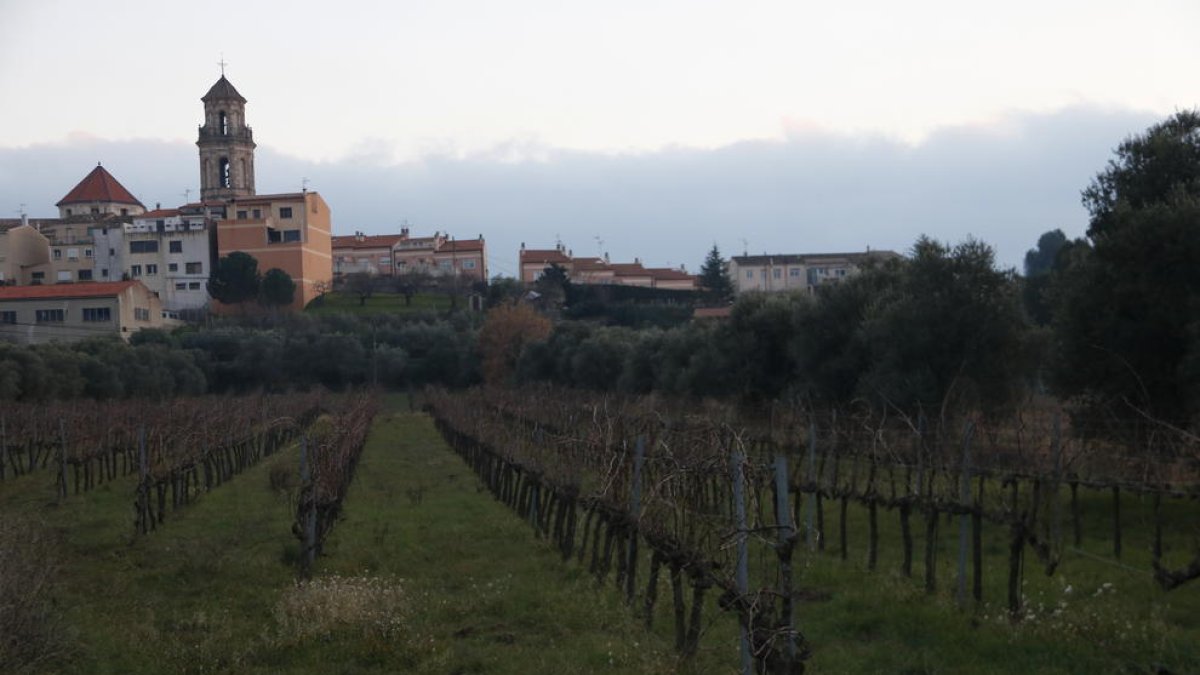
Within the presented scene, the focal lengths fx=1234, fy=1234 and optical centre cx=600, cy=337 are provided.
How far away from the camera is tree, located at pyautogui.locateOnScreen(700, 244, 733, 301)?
111m

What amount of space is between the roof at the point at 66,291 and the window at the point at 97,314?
863 millimetres

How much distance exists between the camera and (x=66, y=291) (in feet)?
275

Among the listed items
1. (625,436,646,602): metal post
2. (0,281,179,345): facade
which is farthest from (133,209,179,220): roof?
(625,436,646,602): metal post

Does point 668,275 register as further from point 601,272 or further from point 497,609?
point 497,609

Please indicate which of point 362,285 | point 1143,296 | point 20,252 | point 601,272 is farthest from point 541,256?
point 1143,296

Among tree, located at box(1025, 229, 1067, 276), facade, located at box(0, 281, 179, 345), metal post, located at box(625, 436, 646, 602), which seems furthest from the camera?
tree, located at box(1025, 229, 1067, 276)

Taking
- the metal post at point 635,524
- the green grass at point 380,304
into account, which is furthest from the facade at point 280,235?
the metal post at point 635,524

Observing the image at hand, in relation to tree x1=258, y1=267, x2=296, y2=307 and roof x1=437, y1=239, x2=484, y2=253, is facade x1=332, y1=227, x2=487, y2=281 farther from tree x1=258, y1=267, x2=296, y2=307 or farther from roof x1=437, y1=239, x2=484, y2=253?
tree x1=258, y1=267, x2=296, y2=307

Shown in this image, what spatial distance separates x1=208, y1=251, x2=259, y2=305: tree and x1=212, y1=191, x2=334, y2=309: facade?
2551 millimetres

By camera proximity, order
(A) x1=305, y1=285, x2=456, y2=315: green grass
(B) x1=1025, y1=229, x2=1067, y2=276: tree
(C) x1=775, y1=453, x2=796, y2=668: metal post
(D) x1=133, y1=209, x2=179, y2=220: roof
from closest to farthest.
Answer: (C) x1=775, y1=453, x2=796, y2=668: metal post, (A) x1=305, y1=285, x2=456, y2=315: green grass, (D) x1=133, y1=209, x2=179, y2=220: roof, (B) x1=1025, y1=229, x2=1067, y2=276: tree

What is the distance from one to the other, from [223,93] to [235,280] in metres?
30.2

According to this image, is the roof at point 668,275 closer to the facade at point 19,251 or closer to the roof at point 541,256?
the roof at point 541,256

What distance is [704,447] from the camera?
1454 cm

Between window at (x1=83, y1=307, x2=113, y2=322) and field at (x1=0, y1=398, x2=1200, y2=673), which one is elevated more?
window at (x1=83, y1=307, x2=113, y2=322)
